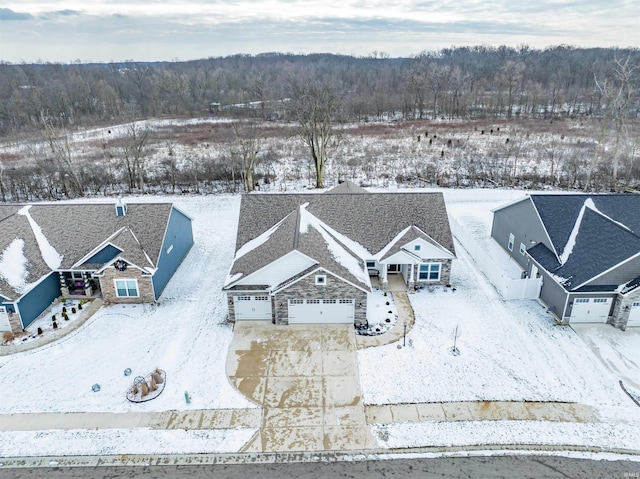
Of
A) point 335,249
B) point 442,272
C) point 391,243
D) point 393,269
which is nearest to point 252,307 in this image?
point 335,249

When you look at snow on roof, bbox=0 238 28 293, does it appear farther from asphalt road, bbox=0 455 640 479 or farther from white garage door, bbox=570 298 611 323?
white garage door, bbox=570 298 611 323

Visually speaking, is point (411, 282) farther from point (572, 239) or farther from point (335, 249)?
point (572, 239)

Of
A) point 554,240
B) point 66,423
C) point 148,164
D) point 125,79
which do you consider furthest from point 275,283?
point 125,79

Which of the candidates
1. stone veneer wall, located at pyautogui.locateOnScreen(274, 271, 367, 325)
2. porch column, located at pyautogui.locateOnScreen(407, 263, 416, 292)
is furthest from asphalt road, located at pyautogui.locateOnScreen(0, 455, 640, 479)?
porch column, located at pyautogui.locateOnScreen(407, 263, 416, 292)

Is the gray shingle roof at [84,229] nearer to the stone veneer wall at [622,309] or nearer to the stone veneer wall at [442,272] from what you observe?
the stone veneer wall at [442,272]

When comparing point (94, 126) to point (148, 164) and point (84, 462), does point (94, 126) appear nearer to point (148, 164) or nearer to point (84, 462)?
point (148, 164)
